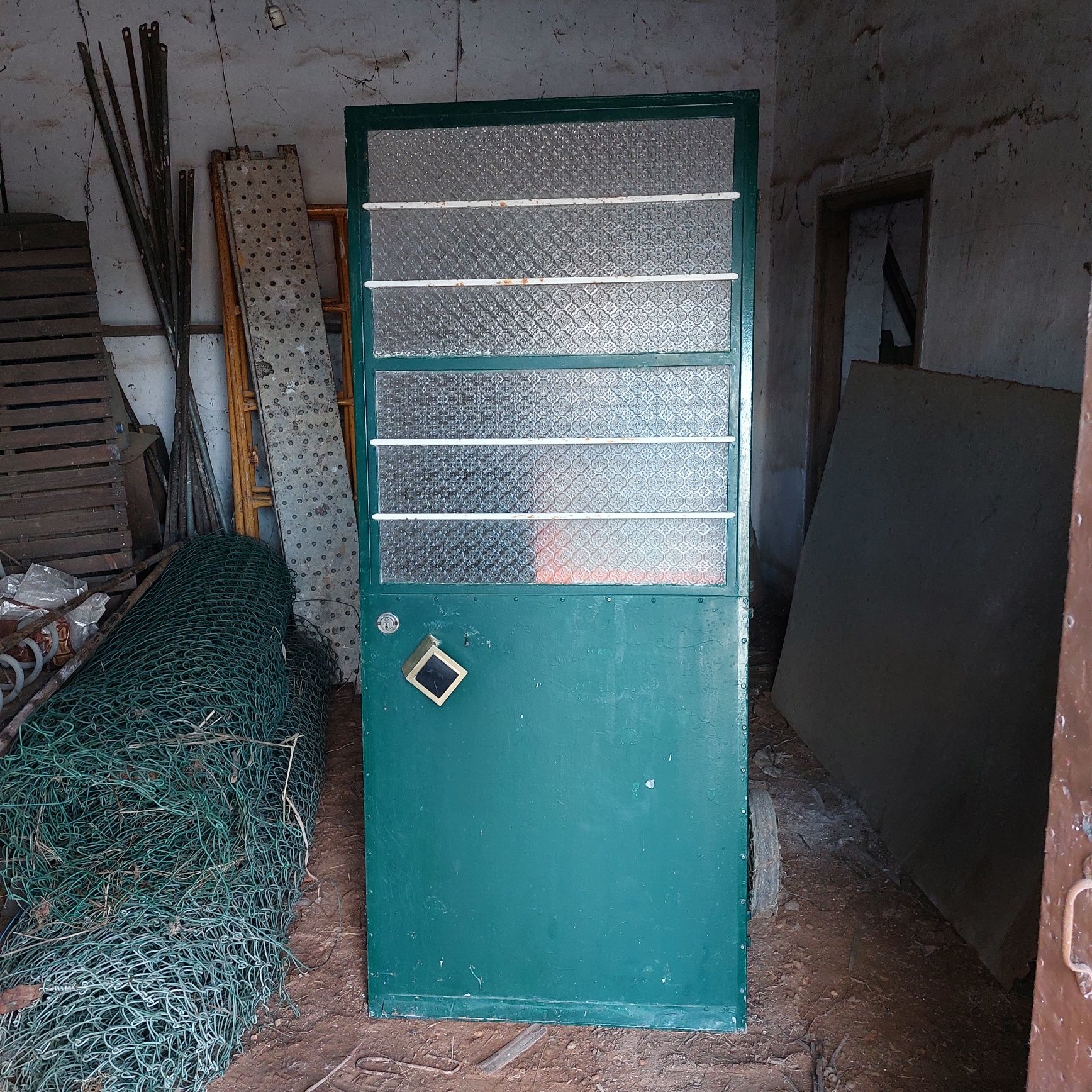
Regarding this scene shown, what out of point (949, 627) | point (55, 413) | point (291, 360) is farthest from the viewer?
point (291, 360)

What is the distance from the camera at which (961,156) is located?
3.48m

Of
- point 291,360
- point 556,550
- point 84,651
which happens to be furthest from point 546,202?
point 291,360

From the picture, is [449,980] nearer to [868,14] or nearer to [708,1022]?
[708,1022]

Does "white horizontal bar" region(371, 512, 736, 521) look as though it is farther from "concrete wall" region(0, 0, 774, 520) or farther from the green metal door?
"concrete wall" region(0, 0, 774, 520)

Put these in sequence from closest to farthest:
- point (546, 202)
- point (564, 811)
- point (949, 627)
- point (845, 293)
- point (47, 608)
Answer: point (546, 202), point (564, 811), point (949, 627), point (47, 608), point (845, 293)

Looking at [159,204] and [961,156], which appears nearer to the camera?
[961,156]

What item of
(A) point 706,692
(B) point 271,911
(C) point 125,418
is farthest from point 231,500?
(A) point 706,692

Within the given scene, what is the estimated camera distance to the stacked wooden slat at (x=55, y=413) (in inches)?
169

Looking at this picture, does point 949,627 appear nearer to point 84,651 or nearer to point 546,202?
point 546,202

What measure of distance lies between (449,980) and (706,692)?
3.28ft

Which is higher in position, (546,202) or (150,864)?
(546,202)

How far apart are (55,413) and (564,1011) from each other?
341cm

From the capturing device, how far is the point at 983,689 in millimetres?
2715

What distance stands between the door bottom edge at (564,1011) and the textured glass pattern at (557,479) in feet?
4.09
